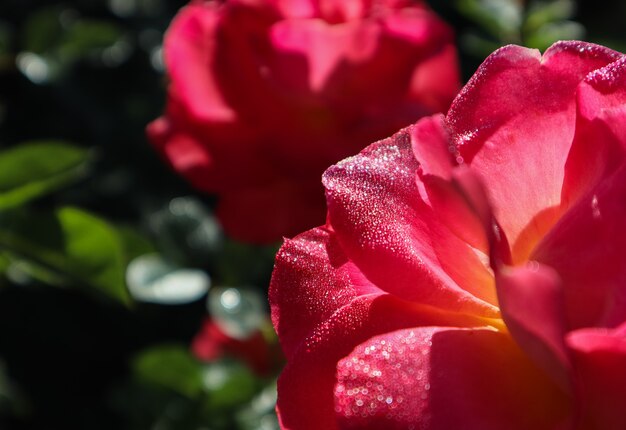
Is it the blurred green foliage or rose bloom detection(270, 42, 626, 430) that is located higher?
rose bloom detection(270, 42, 626, 430)

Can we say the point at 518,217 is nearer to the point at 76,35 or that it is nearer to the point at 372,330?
the point at 372,330

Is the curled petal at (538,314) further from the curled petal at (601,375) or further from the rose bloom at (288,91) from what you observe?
the rose bloom at (288,91)

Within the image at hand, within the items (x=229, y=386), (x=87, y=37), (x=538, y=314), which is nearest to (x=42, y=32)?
(x=87, y=37)

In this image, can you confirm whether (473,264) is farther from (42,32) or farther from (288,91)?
(42,32)

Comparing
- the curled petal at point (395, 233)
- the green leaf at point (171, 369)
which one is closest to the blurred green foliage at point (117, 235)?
the green leaf at point (171, 369)

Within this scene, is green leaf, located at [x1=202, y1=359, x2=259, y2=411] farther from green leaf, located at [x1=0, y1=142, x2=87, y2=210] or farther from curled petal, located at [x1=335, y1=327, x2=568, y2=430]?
curled petal, located at [x1=335, y1=327, x2=568, y2=430]

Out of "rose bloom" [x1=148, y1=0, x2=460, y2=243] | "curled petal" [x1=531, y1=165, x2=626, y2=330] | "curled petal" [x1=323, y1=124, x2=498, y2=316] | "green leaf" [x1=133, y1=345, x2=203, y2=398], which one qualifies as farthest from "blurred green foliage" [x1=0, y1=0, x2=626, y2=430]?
"curled petal" [x1=531, y1=165, x2=626, y2=330]
